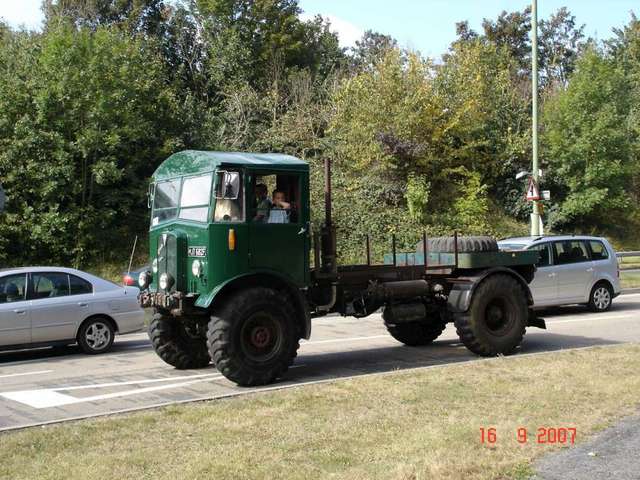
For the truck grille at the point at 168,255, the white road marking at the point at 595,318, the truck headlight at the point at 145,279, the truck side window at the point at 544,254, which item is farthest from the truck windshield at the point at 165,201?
the truck side window at the point at 544,254

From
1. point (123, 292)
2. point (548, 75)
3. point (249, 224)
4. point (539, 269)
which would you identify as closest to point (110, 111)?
point (123, 292)

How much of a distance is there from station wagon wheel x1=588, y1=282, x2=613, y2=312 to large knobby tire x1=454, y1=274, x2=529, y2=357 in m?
6.12

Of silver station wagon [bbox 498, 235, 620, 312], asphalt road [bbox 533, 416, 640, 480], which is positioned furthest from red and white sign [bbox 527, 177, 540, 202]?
asphalt road [bbox 533, 416, 640, 480]

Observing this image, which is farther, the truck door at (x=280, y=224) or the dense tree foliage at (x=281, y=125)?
the dense tree foliage at (x=281, y=125)

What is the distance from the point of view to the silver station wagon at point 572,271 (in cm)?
1596

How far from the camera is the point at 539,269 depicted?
15.9 m

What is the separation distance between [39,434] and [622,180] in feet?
102

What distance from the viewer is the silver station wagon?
15961 mm

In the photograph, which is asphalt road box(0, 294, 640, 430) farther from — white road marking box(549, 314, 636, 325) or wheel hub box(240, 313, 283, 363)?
wheel hub box(240, 313, 283, 363)

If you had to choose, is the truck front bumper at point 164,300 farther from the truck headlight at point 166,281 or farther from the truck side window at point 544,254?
the truck side window at point 544,254

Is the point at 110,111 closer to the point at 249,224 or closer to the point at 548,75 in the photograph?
the point at 249,224

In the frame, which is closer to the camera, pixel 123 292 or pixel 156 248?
pixel 156 248

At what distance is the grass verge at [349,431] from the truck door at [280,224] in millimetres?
1665

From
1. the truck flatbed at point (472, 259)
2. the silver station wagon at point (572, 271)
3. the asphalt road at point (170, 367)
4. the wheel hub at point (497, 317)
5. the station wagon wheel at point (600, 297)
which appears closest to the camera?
the asphalt road at point (170, 367)
